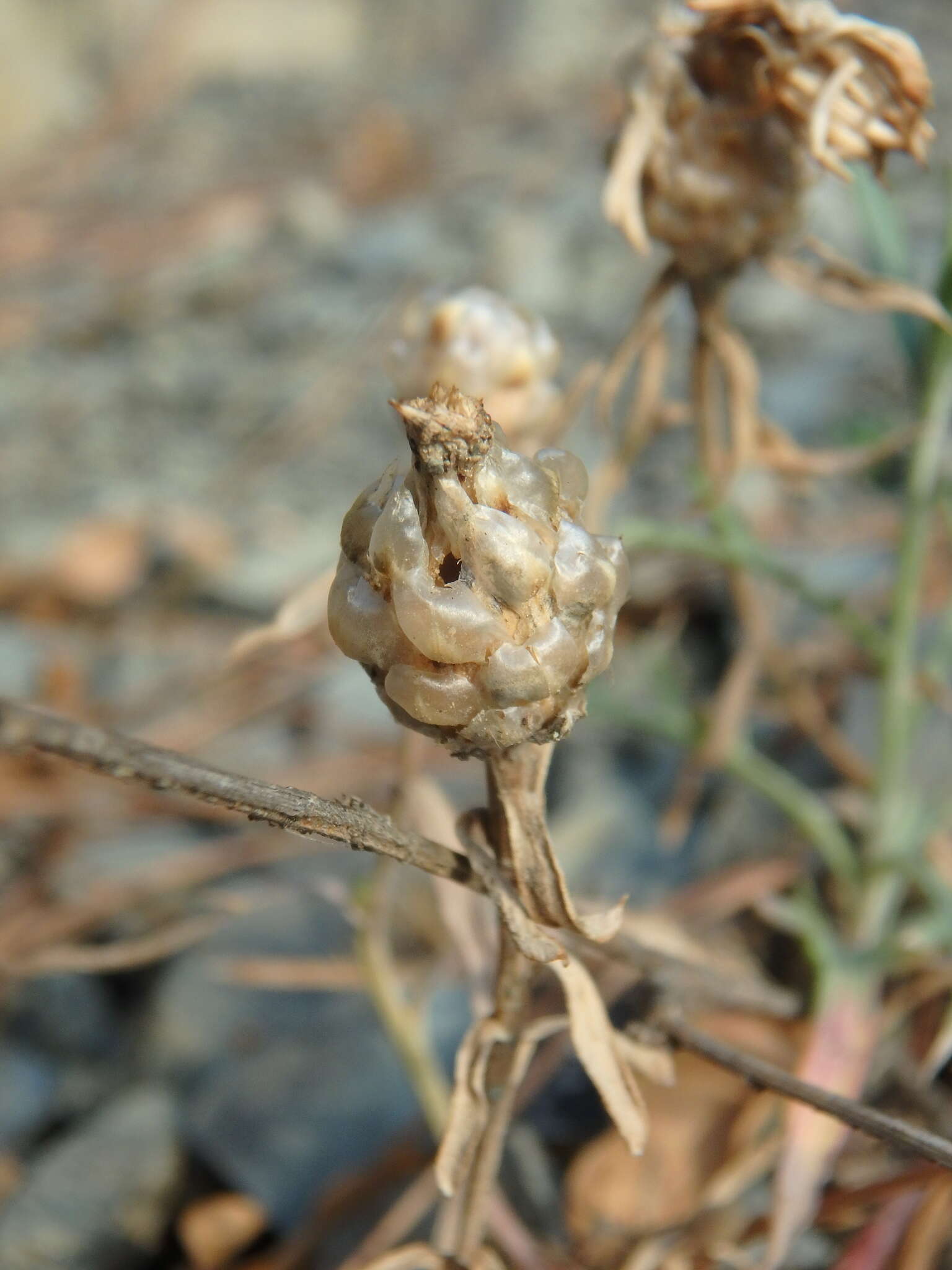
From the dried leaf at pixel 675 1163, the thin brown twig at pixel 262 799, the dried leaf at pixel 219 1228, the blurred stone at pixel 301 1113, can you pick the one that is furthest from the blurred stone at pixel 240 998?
the thin brown twig at pixel 262 799

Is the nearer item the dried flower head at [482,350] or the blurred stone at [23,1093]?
the dried flower head at [482,350]

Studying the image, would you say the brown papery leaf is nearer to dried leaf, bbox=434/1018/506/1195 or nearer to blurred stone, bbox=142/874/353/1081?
dried leaf, bbox=434/1018/506/1195

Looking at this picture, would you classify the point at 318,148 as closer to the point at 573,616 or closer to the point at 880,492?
the point at 880,492

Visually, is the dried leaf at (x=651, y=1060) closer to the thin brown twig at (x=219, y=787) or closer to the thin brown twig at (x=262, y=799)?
the thin brown twig at (x=262, y=799)

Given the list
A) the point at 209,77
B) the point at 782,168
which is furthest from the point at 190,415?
the point at 209,77

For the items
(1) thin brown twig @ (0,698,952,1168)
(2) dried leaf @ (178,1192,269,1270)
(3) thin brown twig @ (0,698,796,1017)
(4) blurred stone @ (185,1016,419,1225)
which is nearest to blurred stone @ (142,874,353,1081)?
(4) blurred stone @ (185,1016,419,1225)
